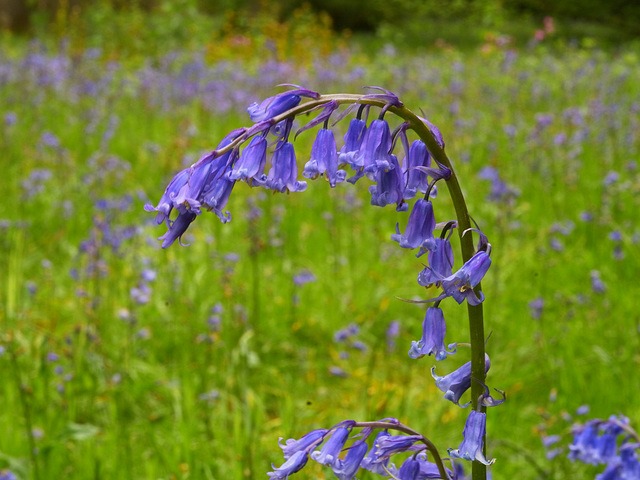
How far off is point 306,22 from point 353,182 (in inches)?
637

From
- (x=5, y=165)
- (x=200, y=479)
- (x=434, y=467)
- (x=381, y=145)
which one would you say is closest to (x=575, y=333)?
(x=200, y=479)

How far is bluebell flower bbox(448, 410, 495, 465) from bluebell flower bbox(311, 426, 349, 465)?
0.61ft

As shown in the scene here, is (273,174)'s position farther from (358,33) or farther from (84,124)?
(358,33)

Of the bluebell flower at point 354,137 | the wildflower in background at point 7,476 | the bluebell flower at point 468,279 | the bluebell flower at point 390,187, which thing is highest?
the bluebell flower at point 354,137

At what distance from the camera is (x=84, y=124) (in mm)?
7898

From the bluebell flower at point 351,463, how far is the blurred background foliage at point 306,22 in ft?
42.7

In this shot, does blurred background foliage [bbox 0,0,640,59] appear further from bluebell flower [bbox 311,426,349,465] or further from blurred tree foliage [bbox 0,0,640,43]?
bluebell flower [bbox 311,426,349,465]

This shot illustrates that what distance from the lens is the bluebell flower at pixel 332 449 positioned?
45.0 inches

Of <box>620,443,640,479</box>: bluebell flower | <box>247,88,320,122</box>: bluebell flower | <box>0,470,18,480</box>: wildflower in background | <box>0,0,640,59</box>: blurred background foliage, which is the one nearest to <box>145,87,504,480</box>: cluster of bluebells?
<box>247,88,320,122</box>: bluebell flower

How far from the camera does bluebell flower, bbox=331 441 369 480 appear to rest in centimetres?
117

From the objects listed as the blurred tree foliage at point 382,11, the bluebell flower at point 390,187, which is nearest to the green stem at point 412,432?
the bluebell flower at point 390,187

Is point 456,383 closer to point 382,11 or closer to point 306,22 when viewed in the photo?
point 306,22

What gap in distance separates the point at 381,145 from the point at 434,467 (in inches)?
24.3

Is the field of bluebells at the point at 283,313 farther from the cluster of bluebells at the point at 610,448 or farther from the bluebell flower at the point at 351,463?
the bluebell flower at the point at 351,463
